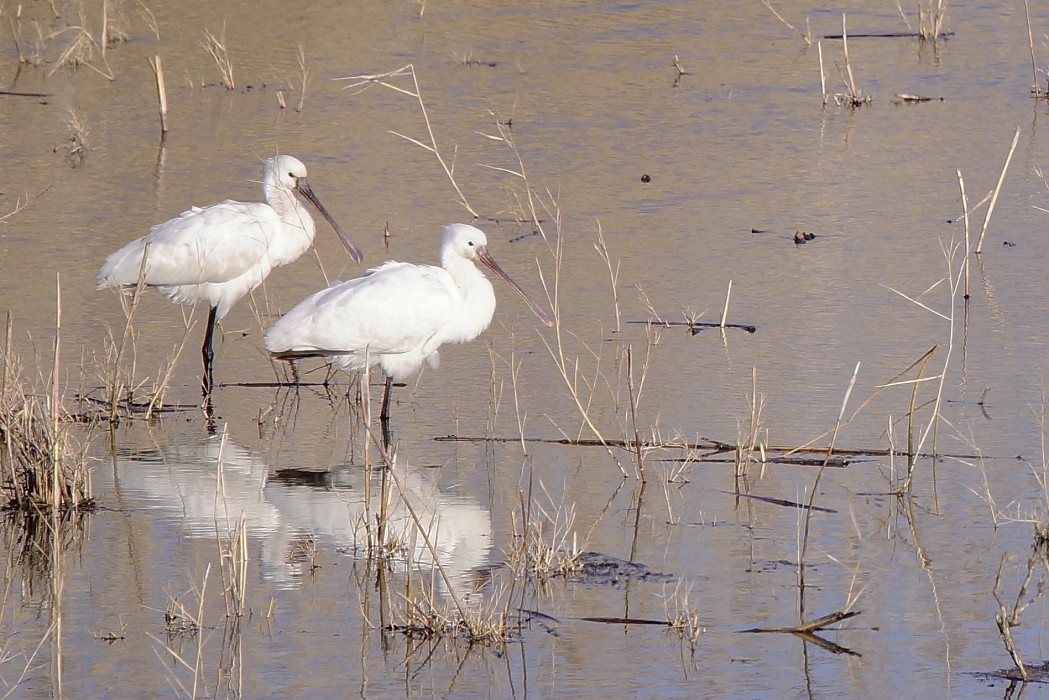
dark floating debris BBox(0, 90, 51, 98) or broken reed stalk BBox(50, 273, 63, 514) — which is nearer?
broken reed stalk BBox(50, 273, 63, 514)

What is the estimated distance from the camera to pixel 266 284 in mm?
9531

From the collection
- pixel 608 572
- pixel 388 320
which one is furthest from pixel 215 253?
pixel 608 572

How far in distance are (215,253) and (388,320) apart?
1607 mm

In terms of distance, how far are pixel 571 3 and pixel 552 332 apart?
818 centimetres

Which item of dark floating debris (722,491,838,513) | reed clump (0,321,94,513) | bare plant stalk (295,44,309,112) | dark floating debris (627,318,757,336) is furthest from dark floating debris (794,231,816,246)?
reed clump (0,321,94,513)

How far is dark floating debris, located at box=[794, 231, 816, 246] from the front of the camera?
384 inches

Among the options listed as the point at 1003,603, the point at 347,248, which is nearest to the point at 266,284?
the point at 347,248

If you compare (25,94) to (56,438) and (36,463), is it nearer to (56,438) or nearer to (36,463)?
Result: (36,463)

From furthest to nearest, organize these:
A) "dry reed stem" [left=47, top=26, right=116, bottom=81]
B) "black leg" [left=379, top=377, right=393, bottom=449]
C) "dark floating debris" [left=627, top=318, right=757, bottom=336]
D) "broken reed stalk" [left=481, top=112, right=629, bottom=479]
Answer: "dry reed stem" [left=47, top=26, right=116, bottom=81], "dark floating debris" [left=627, top=318, right=757, bottom=336], "black leg" [left=379, top=377, right=393, bottom=449], "broken reed stalk" [left=481, top=112, right=629, bottom=479]

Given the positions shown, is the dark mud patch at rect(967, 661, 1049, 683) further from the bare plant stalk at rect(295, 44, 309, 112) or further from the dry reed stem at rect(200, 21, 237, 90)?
the dry reed stem at rect(200, 21, 237, 90)

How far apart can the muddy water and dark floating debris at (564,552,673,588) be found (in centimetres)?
3

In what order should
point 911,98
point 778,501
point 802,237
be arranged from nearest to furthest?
point 778,501, point 802,237, point 911,98

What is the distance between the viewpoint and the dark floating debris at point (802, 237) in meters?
9.75

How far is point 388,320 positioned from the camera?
732 centimetres
